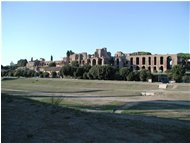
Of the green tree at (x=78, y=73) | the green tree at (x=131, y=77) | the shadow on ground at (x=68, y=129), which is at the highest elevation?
the green tree at (x=78, y=73)

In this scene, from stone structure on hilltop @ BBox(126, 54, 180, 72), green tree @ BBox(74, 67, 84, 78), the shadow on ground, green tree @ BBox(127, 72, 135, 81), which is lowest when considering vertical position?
the shadow on ground

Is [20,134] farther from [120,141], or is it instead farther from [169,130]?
[169,130]

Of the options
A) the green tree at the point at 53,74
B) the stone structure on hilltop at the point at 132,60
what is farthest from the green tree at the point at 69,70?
the stone structure on hilltop at the point at 132,60

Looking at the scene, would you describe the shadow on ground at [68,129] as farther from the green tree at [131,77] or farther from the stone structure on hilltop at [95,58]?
the stone structure on hilltop at [95,58]

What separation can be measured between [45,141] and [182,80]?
56865mm

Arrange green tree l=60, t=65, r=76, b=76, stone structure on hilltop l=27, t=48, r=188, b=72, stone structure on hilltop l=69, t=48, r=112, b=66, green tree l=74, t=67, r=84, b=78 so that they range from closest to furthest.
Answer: green tree l=74, t=67, r=84, b=78, green tree l=60, t=65, r=76, b=76, stone structure on hilltop l=27, t=48, r=188, b=72, stone structure on hilltop l=69, t=48, r=112, b=66

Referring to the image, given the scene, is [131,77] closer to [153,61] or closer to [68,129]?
[153,61]

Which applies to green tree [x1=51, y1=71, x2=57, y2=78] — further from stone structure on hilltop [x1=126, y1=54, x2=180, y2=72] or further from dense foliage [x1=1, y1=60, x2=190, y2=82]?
stone structure on hilltop [x1=126, y1=54, x2=180, y2=72]

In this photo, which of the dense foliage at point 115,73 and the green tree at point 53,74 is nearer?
the dense foliage at point 115,73

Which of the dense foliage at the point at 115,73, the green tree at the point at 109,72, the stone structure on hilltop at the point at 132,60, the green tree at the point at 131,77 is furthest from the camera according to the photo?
the stone structure on hilltop at the point at 132,60

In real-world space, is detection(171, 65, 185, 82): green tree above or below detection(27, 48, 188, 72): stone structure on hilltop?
below

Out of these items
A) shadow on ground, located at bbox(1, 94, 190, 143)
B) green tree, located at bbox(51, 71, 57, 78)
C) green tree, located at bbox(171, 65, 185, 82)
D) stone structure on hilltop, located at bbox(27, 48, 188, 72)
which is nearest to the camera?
shadow on ground, located at bbox(1, 94, 190, 143)

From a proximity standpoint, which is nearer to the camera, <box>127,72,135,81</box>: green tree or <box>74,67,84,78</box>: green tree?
<box>127,72,135,81</box>: green tree

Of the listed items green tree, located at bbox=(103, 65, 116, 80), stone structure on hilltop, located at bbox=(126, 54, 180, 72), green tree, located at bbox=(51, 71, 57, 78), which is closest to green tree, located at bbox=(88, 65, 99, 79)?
green tree, located at bbox=(103, 65, 116, 80)
